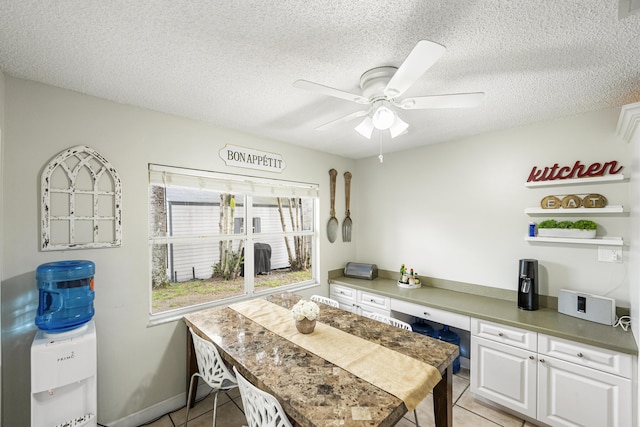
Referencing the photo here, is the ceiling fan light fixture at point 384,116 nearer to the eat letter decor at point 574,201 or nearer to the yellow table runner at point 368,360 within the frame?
the yellow table runner at point 368,360

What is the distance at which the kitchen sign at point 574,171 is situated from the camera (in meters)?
2.05

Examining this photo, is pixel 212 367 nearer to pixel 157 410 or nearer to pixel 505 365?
pixel 157 410

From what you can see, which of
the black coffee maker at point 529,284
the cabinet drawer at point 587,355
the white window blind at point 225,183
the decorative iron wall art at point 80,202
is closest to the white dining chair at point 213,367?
the decorative iron wall art at point 80,202

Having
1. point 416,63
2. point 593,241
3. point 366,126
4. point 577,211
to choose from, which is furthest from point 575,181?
point 416,63

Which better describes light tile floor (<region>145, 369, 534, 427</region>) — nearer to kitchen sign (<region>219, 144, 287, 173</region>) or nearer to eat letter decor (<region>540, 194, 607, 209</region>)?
eat letter decor (<region>540, 194, 607, 209</region>)

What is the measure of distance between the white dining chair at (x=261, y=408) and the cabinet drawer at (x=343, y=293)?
6.73 ft

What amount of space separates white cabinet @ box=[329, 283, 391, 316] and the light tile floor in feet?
2.96

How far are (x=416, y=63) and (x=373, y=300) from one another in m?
2.50

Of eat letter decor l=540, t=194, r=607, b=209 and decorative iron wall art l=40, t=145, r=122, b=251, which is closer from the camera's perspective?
decorative iron wall art l=40, t=145, r=122, b=251

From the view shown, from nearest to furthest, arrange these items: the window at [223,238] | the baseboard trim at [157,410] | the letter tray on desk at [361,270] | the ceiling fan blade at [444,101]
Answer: the ceiling fan blade at [444,101], the baseboard trim at [157,410], the window at [223,238], the letter tray on desk at [361,270]

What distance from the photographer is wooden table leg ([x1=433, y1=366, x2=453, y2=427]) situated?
1.50 meters

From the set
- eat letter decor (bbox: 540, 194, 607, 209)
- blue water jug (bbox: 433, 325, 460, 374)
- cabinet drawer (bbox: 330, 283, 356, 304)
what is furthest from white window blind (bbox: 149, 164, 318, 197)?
eat letter decor (bbox: 540, 194, 607, 209)

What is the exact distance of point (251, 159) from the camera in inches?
107

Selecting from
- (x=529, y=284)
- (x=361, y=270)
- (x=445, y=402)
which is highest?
(x=529, y=284)
